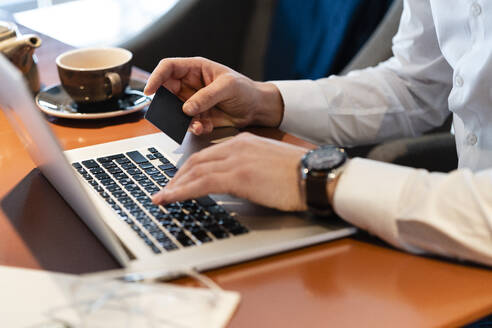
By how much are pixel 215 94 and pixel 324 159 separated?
0.25m

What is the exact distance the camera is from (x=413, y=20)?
1.16 meters

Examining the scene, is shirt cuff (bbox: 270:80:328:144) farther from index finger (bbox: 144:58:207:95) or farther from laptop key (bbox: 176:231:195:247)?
laptop key (bbox: 176:231:195:247)

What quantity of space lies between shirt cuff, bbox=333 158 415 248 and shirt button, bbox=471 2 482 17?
398 mm

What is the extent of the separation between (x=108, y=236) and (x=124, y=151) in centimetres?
32

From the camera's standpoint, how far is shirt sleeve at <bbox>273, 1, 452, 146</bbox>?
3.58 feet

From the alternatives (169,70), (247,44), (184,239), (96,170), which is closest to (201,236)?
(184,239)

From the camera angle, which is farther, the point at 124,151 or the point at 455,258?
the point at 124,151

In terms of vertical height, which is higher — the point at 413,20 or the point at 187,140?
the point at 413,20

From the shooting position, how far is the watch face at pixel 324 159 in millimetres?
718

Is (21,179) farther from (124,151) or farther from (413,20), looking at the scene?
(413,20)

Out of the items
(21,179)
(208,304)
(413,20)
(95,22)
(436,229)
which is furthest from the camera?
(95,22)

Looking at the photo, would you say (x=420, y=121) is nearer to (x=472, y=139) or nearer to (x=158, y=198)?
(x=472, y=139)

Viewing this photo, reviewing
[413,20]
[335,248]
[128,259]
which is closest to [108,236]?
[128,259]

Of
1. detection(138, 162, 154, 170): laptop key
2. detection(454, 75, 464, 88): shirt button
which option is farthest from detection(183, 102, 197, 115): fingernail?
detection(454, 75, 464, 88): shirt button
